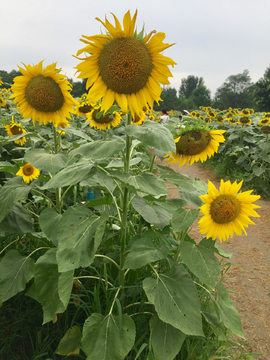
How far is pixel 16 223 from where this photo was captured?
1807 mm

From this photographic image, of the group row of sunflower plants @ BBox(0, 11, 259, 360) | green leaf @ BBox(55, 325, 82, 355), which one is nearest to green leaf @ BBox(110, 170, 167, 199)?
row of sunflower plants @ BBox(0, 11, 259, 360)

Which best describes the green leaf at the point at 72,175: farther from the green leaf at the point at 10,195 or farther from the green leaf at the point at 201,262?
the green leaf at the point at 201,262

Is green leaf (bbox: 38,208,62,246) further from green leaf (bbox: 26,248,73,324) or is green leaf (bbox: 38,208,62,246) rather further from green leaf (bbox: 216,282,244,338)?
green leaf (bbox: 216,282,244,338)

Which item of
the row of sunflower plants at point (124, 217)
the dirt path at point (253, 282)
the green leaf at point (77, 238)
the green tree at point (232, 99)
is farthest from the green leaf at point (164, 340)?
the green tree at point (232, 99)

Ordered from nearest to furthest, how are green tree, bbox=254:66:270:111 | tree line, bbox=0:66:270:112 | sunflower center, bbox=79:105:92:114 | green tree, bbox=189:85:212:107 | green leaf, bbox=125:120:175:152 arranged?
green leaf, bbox=125:120:175:152 → sunflower center, bbox=79:105:92:114 → tree line, bbox=0:66:270:112 → green tree, bbox=254:66:270:111 → green tree, bbox=189:85:212:107

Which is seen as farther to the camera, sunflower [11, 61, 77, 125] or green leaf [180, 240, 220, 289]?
sunflower [11, 61, 77, 125]

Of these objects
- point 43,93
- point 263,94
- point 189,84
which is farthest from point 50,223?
point 189,84

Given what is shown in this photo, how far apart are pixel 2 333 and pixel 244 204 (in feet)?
5.98

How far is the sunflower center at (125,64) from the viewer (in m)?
1.26

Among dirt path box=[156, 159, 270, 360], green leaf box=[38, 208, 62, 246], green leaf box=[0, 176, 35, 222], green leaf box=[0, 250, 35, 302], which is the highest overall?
green leaf box=[0, 176, 35, 222]

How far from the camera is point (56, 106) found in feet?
6.07

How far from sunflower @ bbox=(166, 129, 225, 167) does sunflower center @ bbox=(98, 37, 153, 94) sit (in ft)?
1.44

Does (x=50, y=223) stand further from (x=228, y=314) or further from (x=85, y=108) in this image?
(x=85, y=108)

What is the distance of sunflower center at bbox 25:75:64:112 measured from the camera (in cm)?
176
